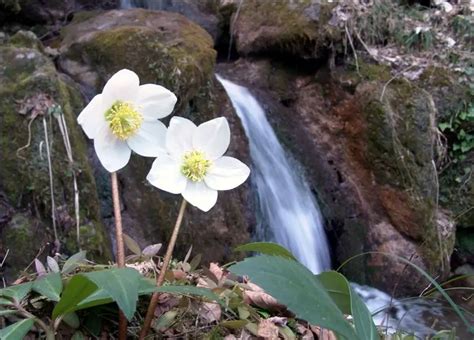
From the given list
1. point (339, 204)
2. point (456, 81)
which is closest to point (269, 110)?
point (339, 204)

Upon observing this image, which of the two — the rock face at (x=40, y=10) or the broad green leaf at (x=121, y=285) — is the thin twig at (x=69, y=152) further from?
the rock face at (x=40, y=10)

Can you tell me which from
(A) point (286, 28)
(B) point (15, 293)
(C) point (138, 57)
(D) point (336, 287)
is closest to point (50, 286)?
→ (B) point (15, 293)

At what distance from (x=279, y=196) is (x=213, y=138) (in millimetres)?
Answer: 3937

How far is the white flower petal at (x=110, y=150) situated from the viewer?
855 millimetres

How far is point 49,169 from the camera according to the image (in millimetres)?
2713

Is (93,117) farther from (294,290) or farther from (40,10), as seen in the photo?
(40,10)

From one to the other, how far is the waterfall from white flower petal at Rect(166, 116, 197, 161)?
3586 millimetres

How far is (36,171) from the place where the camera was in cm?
270

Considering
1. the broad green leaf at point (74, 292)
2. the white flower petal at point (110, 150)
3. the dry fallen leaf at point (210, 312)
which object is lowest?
the dry fallen leaf at point (210, 312)

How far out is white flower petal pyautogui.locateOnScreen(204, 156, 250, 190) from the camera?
885 millimetres

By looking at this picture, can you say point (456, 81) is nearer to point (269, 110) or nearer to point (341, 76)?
point (341, 76)

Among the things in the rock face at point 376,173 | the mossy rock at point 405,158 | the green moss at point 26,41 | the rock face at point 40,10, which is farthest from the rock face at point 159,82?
the mossy rock at point 405,158

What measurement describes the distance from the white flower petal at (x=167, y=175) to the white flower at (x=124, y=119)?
3 cm

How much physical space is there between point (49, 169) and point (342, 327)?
90.6 inches
